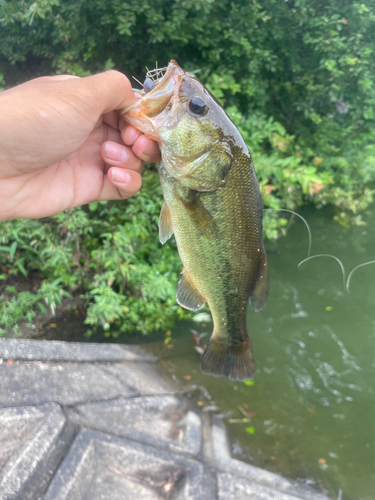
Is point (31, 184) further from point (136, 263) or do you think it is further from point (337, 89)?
point (337, 89)

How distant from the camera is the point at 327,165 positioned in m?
5.23

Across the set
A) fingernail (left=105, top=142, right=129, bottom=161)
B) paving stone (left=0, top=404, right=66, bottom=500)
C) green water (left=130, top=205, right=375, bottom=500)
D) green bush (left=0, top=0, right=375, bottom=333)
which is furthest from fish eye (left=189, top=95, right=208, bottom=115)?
green water (left=130, top=205, right=375, bottom=500)

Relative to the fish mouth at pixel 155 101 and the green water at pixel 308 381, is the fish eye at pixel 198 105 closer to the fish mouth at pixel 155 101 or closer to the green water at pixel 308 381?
the fish mouth at pixel 155 101

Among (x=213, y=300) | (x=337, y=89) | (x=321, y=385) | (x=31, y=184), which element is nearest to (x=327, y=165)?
(x=337, y=89)

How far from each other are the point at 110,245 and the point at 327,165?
3.98m

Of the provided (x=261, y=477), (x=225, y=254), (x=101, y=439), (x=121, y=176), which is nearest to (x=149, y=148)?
(x=121, y=176)

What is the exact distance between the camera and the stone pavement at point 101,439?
1735 millimetres

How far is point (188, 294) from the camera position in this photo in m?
1.72

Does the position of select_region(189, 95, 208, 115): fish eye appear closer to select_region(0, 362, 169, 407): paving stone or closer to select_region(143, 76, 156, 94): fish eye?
select_region(143, 76, 156, 94): fish eye

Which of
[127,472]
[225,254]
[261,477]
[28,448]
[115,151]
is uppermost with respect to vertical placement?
[115,151]

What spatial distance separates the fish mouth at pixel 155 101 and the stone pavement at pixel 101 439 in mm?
1789

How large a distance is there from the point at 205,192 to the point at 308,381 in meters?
2.56

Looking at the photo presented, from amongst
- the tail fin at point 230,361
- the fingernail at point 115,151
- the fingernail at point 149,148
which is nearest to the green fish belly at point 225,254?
the tail fin at point 230,361

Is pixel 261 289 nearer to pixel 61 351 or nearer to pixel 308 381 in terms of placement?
pixel 61 351
